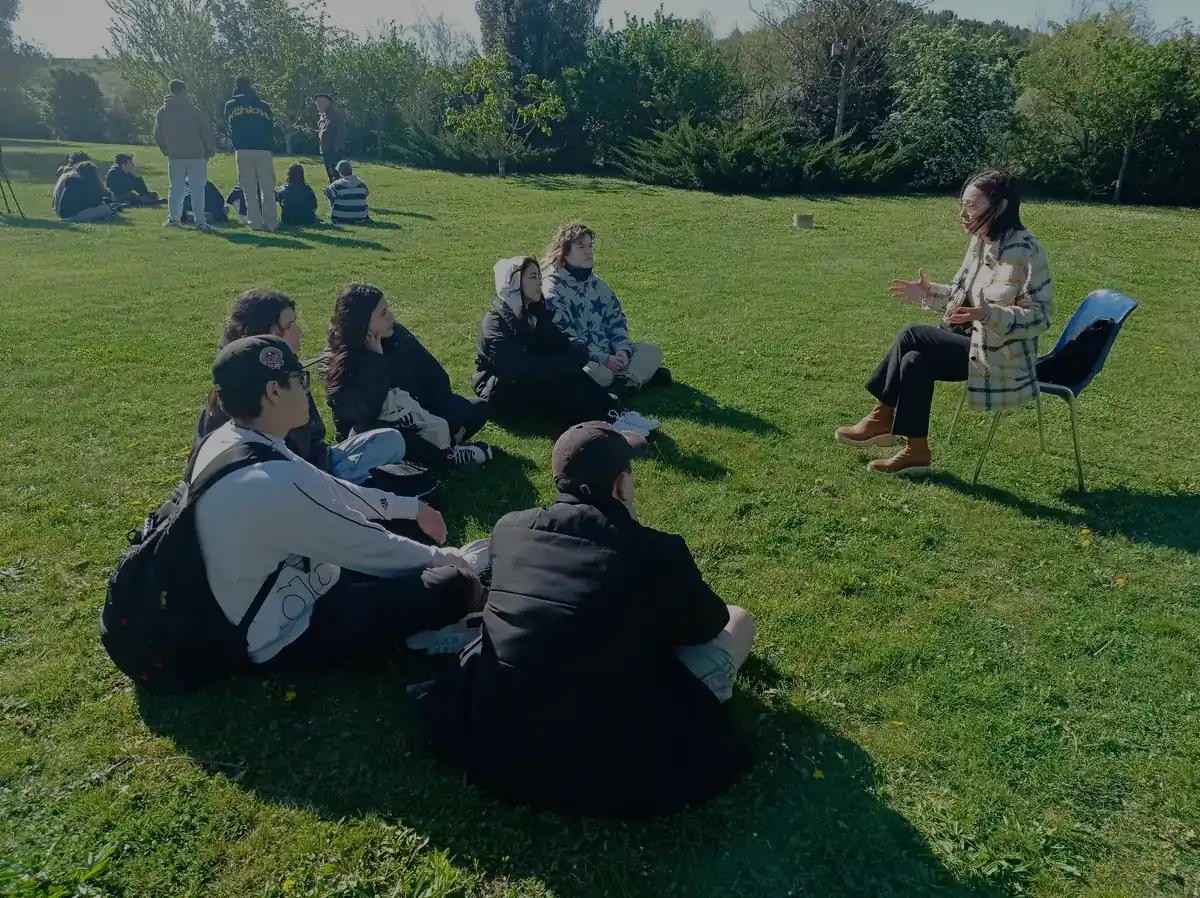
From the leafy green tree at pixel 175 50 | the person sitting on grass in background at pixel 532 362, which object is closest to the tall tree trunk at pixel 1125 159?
the person sitting on grass in background at pixel 532 362

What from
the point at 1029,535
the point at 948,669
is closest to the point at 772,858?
the point at 948,669

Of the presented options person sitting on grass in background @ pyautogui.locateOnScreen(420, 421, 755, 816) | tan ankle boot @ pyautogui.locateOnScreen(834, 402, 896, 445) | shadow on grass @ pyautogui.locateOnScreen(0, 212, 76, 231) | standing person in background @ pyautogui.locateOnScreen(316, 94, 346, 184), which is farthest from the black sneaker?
standing person in background @ pyautogui.locateOnScreen(316, 94, 346, 184)

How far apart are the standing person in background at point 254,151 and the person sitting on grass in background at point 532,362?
30.2 ft

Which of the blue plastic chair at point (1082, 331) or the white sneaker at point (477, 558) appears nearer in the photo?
the white sneaker at point (477, 558)

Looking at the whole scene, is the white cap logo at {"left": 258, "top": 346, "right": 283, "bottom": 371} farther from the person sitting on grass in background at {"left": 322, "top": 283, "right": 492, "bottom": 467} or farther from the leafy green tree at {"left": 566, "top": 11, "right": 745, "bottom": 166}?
the leafy green tree at {"left": 566, "top": 11, "right": 745, "bottom": 166}

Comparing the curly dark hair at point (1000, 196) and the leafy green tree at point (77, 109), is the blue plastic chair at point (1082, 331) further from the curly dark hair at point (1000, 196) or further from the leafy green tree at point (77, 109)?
the leafy green tree at point (77, 109)

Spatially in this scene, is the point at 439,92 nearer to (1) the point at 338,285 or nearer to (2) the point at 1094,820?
(1) the point at 338,285

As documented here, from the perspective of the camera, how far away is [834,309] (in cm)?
1034

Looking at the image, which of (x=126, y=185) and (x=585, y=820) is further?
(x=126, y=185)

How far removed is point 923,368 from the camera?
5.75 m

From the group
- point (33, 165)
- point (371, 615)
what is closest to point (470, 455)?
point (371, 615)

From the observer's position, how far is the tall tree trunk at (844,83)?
73.6ft

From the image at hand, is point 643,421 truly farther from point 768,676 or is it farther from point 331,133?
point 331,133

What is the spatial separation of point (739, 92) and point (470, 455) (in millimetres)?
21572
